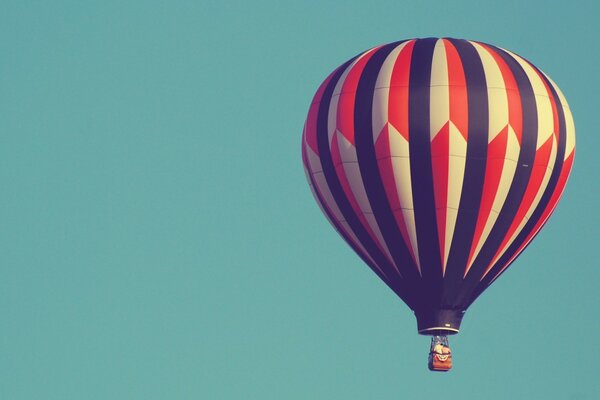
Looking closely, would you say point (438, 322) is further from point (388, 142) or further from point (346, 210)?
point (388, 142)

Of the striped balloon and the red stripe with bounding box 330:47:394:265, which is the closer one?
the striped balloon

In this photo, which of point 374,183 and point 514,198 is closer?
point 374,183

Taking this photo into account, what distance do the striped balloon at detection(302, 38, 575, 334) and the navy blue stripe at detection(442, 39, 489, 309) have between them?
0.02 metres

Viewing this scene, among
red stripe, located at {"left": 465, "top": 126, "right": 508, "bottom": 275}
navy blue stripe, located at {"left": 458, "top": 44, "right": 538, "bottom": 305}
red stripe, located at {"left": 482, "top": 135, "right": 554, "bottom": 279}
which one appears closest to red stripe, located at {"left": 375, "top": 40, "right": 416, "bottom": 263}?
navy blue stripe, located at {"left": 458, "top": 44, "right": 538, "bottom": 305}

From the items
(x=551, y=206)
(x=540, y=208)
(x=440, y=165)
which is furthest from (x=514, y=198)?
(x=440, y=165)

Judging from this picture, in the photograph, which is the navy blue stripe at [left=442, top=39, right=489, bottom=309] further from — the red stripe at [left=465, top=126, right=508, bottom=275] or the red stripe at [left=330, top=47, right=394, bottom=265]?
the red stripe at [left=330, top=47, right=394, bottom=265]

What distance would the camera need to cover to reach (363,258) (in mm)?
103250

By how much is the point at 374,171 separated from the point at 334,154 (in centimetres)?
120

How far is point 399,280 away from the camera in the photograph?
102312 mm

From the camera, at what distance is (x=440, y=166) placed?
101250 mm

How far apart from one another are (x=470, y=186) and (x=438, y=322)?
11.0 ft

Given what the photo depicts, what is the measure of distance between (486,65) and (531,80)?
3.96 ft

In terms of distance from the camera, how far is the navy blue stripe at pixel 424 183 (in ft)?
332

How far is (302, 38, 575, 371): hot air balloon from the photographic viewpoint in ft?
333
